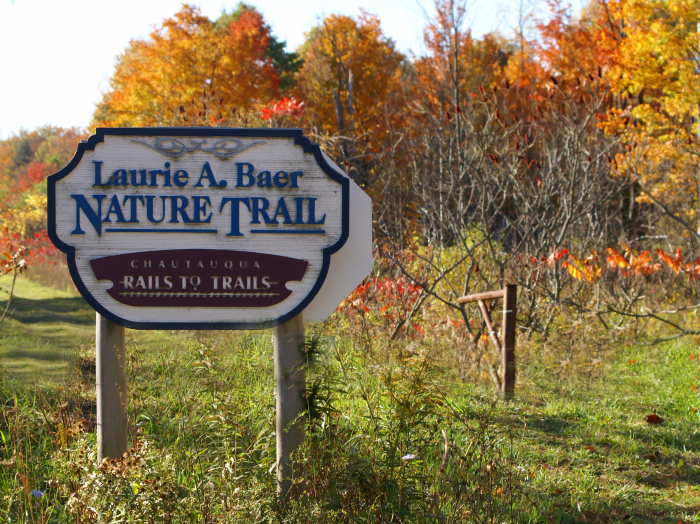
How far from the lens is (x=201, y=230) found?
2.78 metres

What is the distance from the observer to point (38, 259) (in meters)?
18.0

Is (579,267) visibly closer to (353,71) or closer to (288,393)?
(288,393)

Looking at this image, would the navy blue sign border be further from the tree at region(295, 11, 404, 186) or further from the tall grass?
the tree at region(295, 11, 404, 186)

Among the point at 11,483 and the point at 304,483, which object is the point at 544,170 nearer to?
the point at 304,483

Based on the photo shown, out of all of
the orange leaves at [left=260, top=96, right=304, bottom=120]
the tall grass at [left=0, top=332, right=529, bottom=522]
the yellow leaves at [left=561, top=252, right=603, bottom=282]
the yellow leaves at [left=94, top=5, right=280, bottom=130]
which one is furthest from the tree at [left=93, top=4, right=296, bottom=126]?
the tall grass at [left=0, top=332, right=529, bottom=522]

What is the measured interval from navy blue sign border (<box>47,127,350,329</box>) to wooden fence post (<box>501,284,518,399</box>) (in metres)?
2.88

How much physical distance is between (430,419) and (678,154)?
8535 mm

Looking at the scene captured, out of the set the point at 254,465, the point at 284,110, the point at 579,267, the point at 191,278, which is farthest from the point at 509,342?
the point at 284,110

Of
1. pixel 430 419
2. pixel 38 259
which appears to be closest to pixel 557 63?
pixel 38 259

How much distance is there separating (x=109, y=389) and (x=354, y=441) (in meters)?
1.22

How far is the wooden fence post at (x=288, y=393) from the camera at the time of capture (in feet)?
8.93

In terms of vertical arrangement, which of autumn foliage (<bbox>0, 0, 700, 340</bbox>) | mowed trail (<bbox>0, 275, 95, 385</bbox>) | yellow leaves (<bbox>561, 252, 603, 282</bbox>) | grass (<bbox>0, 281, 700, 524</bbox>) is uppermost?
autumn foliage (<bbox>0, 0, 700, 340</bbox>)

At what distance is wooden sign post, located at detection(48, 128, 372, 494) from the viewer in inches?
109

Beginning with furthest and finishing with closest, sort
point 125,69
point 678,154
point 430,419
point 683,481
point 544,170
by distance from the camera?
1. point 125,69
2. point 678,154
3. point 544,170
4. point 430,419
5. point 683,481
